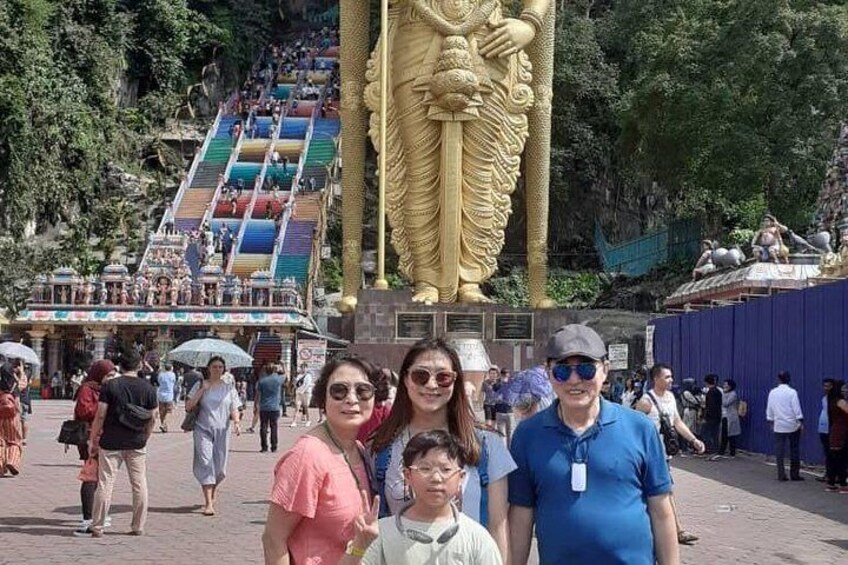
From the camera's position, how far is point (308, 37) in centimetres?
5481

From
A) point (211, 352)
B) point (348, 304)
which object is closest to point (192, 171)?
point (348, 304)

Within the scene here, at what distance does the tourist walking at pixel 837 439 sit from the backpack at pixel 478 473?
8008 millimetres

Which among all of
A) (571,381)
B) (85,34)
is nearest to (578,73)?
(85,34)

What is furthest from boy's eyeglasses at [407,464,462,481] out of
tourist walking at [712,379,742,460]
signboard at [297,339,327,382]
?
signboard at [297,339,327,382]

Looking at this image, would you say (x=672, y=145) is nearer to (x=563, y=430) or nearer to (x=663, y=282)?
(x=663, y=282)

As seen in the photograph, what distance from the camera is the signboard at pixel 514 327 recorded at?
18.6 metres

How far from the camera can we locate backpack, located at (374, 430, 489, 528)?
338 centimetres

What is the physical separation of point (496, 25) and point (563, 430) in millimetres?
15646

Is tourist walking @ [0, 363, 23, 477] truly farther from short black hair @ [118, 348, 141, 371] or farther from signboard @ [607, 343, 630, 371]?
signboard @ [607, 343, 630, 371]

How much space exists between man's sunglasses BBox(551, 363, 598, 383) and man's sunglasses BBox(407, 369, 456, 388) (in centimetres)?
28

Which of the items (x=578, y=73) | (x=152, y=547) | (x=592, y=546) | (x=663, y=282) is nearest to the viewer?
(x=592, y=546)

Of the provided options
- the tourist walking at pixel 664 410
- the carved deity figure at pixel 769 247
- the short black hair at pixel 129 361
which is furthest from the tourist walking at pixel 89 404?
the carved deity figure at pixel 769 247

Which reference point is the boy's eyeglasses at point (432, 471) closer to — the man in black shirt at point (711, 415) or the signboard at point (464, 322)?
the man in black shirt at point (711, 415)

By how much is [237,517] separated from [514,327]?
32.9 feet
